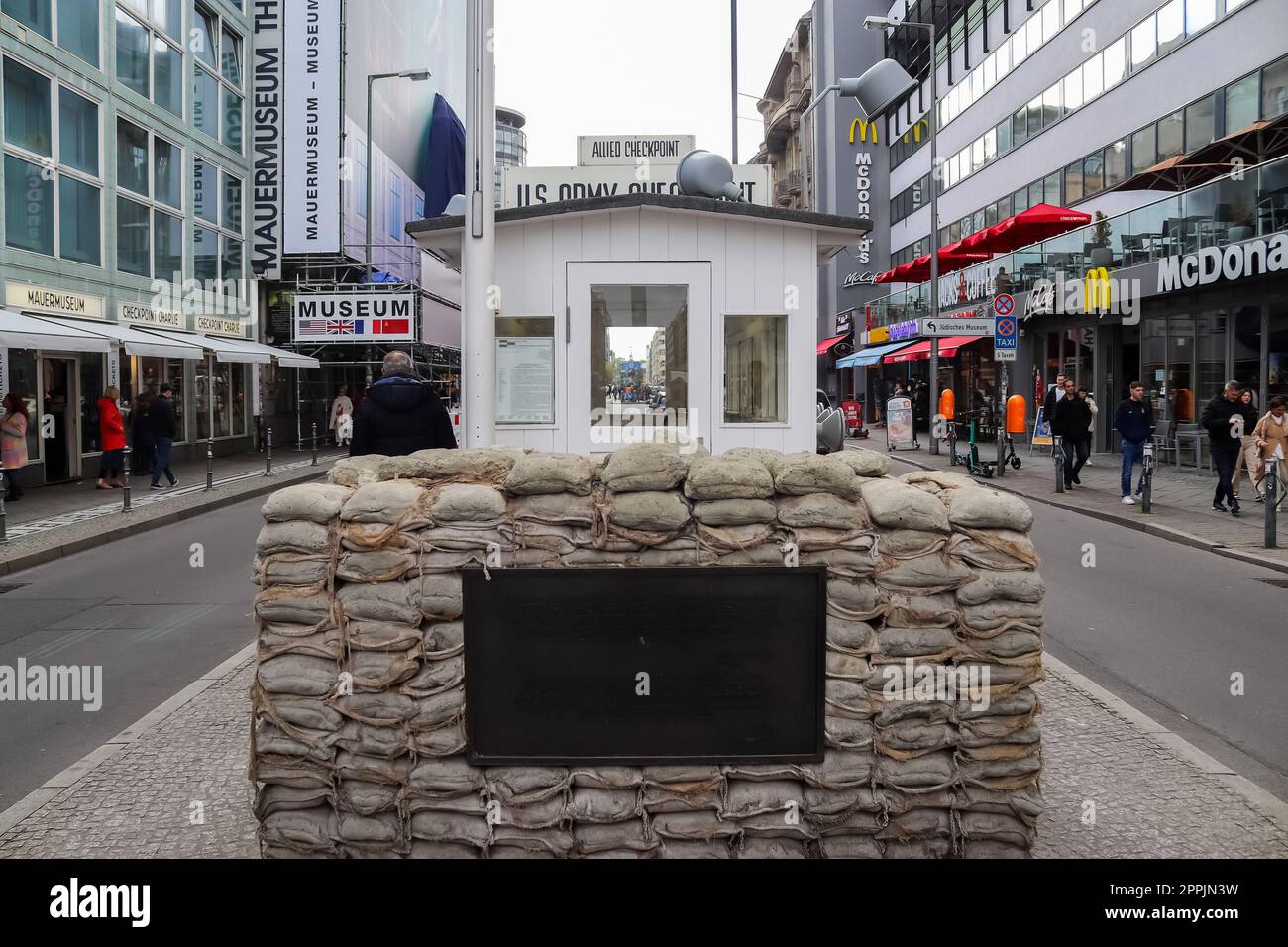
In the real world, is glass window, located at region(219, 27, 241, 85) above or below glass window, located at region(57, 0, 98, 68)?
above

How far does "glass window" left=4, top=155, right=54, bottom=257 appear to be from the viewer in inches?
744

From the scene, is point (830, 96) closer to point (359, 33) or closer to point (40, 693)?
point (359, 33)

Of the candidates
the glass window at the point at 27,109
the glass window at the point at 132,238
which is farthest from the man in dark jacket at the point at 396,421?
the glass window at the point at 132,238

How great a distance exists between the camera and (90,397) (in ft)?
72.6

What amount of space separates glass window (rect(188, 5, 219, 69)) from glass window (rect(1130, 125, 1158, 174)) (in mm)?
24588

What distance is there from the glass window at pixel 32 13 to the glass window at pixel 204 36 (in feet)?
24.4

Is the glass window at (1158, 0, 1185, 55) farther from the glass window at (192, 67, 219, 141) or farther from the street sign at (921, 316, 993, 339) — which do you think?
the glass window at (192, 67, 219, 141)

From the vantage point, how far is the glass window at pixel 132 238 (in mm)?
23281

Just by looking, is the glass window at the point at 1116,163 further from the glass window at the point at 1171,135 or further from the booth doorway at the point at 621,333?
the booth doorway at the point at 621,333

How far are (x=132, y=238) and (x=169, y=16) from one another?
20.8 ft

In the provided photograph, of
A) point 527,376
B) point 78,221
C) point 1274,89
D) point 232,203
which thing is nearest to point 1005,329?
point 1274,89

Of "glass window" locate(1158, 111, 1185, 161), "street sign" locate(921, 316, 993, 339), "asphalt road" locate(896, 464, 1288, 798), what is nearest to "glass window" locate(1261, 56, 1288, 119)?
"glass window" locate(1158, 111, 1185, 161)

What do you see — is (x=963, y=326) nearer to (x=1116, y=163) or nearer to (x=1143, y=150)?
(x=1143, y=150)
